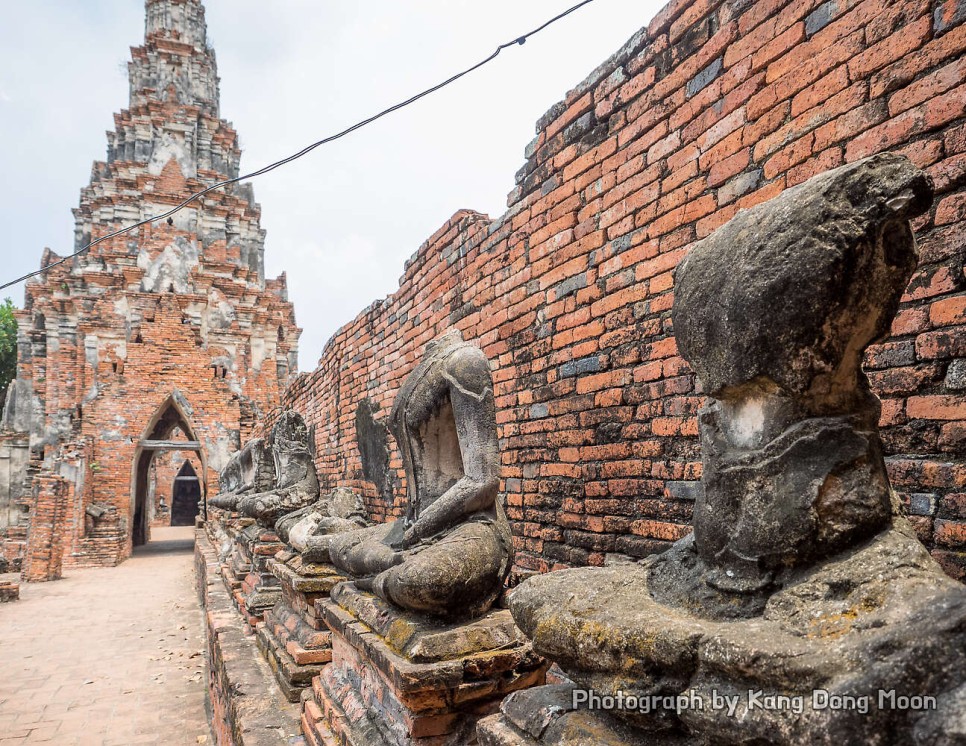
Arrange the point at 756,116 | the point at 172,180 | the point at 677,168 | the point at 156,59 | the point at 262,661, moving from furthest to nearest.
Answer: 1. the point at 156,59
2. the point at 172,180
3. the point at 262,661
4. the point at 677,168
5. the point at 756,116

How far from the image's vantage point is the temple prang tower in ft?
49.8

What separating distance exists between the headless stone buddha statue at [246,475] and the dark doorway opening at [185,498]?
13.4 meters

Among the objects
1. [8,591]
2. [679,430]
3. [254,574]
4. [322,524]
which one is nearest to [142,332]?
[8,591]

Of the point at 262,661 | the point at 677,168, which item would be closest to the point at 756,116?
the point at 677,168

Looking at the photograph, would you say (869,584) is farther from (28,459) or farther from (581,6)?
(28,459)

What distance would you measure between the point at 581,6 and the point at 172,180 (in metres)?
18.5

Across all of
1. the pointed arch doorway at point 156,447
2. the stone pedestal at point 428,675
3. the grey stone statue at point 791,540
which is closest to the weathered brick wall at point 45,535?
the pointed arch doorway at point 156,447

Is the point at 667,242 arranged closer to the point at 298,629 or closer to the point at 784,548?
the point at 784,548

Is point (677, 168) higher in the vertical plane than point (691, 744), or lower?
higher

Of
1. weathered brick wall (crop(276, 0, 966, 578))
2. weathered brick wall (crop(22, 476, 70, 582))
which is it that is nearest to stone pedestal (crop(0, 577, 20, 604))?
weathered brick wall (crop(22, 476, 70, 582))

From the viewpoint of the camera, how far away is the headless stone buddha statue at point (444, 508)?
87.7 inches

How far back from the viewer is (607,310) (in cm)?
353

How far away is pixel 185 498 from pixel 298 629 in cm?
2709

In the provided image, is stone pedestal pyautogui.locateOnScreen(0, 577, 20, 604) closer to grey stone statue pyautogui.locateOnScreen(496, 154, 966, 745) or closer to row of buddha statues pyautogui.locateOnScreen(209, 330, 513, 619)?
row of buddha statues pyautogui.locateOnScreen(209, 330, 513, 619)
